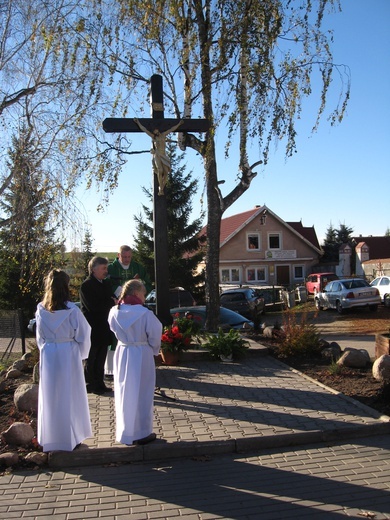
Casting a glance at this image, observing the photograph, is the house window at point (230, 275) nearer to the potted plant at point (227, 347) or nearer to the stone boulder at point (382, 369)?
the potted plant at point (227, 347)

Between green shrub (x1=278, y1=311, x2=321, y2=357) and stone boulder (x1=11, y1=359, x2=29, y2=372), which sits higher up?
green shrub (x1=278, y1=311, x2=321, y2=357)

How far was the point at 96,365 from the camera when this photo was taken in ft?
24.1

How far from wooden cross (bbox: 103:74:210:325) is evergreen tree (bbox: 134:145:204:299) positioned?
20.4m

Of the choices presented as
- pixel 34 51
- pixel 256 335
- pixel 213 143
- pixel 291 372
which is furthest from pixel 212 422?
pixel 34 51

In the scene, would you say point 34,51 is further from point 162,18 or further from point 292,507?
point 292,507

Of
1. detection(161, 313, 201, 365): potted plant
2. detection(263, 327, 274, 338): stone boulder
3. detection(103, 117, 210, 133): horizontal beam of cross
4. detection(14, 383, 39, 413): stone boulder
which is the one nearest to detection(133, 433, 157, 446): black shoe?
detection(14, 383, 39, 413): stone boulder

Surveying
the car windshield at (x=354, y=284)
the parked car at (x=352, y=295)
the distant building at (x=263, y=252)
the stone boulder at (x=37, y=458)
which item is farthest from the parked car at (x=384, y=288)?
the stone boulder at (x=37, y=458)

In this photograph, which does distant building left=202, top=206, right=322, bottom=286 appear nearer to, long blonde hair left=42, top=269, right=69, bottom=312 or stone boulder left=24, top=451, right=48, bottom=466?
long blonde hair left=42, top=269, right=69, bottom=312

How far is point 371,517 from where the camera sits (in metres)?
3.96

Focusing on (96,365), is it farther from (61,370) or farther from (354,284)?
(354,284)

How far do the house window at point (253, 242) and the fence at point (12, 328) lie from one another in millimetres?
35595

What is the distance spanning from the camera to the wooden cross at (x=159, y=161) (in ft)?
28.7

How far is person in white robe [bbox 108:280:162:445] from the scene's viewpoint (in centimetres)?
535

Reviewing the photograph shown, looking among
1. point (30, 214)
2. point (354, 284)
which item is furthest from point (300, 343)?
point (354, 284)
